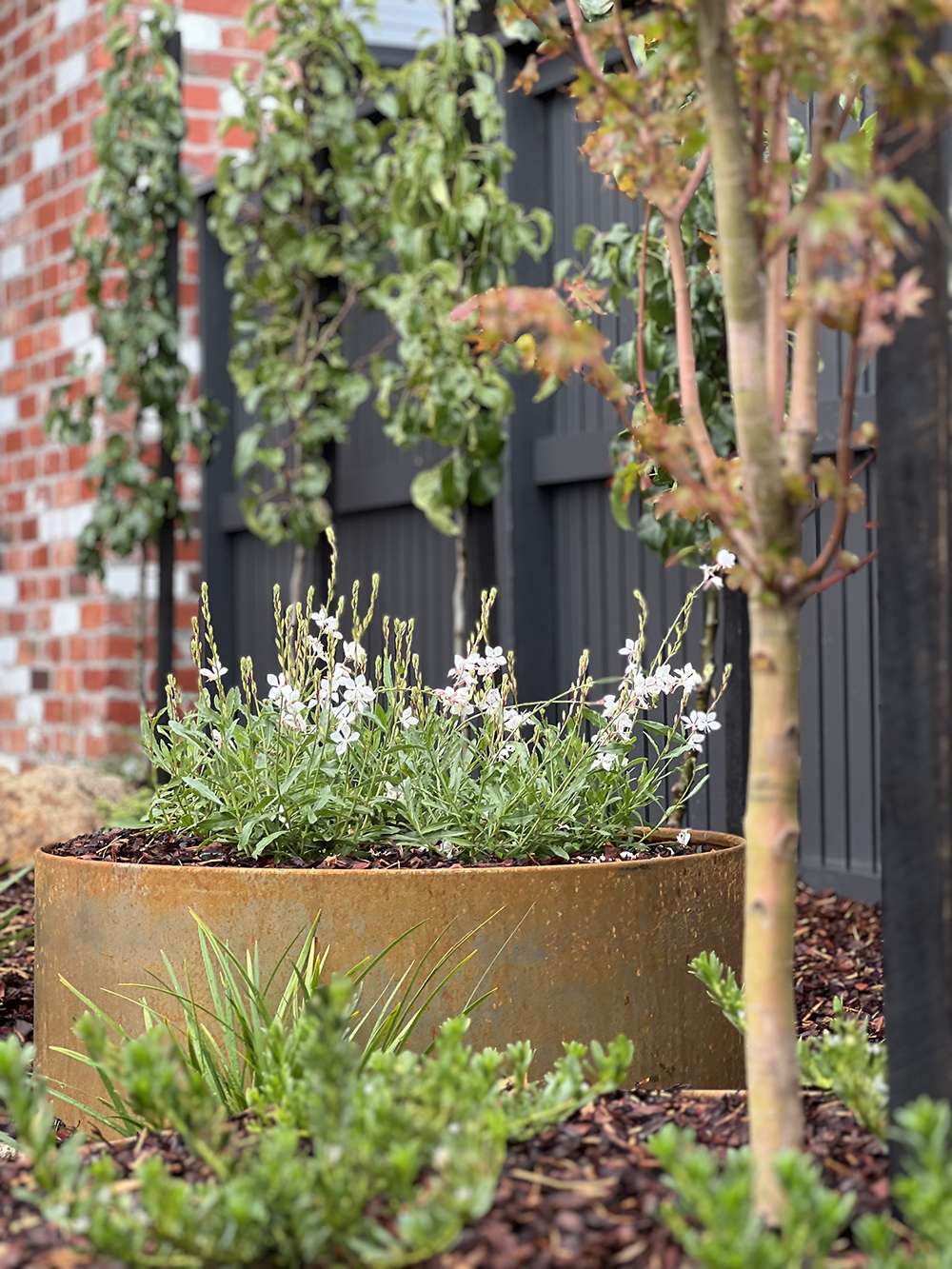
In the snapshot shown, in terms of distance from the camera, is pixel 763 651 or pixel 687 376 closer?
pixel 763 651

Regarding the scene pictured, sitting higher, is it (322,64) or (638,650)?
(322,64)

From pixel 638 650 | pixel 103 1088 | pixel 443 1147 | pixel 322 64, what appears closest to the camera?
pixel 443 1147

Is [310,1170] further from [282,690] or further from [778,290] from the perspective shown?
[282,690]

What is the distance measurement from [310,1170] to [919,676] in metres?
0.68

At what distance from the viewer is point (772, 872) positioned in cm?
149

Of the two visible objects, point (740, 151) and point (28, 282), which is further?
point (28, 282)

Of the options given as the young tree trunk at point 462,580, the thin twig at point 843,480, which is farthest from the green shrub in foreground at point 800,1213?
the young tree trunk at point 462,580

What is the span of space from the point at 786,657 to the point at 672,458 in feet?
0.71

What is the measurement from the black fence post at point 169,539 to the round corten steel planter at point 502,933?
3.61m

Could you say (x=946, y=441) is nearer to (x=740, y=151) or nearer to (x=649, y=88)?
(x=740, y=151)

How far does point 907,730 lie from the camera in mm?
1472

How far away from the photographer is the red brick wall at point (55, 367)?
6.41 m

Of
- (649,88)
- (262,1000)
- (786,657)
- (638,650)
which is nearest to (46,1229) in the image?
(262,1000)

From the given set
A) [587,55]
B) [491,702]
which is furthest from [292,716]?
[587,55]
